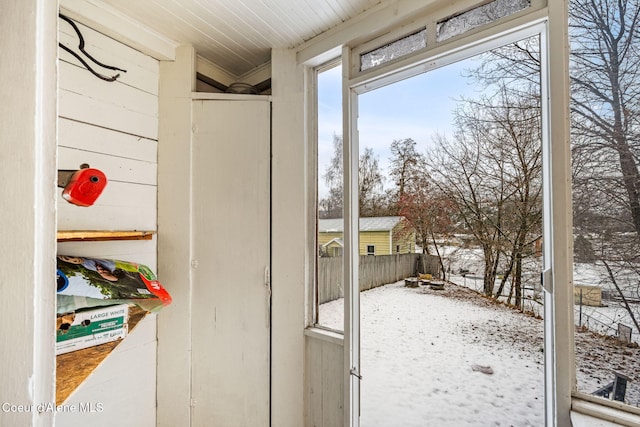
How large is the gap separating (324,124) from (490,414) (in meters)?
1.56

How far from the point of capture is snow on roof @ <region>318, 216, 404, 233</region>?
153 centimetres

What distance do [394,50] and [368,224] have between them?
863 millimetres

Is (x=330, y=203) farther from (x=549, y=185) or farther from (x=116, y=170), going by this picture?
(x=116, y=170)

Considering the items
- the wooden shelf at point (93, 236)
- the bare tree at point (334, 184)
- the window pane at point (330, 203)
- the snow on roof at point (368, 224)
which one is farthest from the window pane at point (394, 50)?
the wooden shelf at point (93, 236)

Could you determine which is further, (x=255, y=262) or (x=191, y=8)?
(x=255, y=262)

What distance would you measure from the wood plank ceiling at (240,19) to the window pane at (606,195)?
0.90 meters

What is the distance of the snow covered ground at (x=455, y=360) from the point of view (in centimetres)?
112

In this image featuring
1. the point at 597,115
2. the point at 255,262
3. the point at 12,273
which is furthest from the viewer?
the point at 255,262

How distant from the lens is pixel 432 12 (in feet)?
4.44

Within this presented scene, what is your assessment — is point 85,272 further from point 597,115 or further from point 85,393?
point 597,115

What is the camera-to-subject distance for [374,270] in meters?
1.58

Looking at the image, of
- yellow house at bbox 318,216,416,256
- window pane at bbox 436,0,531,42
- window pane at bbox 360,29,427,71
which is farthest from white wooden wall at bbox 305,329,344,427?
window pane at bbox 436,0,531,42

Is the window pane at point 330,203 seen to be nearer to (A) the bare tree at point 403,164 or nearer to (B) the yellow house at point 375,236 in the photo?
(B) the yellow house at point 375,236

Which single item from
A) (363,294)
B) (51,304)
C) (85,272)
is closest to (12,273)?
(51,304)
